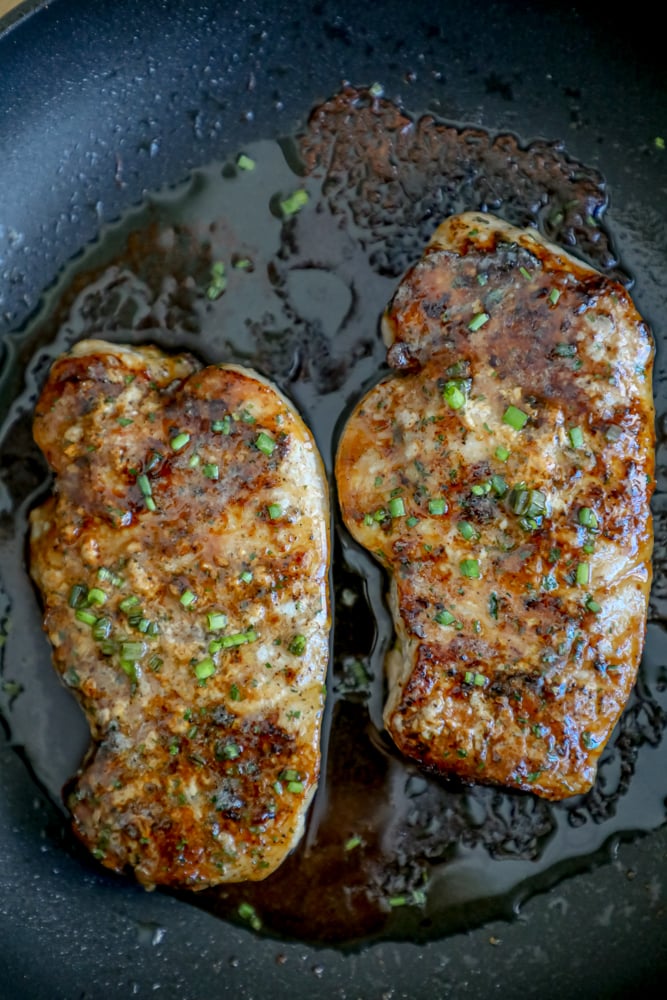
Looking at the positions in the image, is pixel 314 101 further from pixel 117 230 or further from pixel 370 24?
pixel 117 230

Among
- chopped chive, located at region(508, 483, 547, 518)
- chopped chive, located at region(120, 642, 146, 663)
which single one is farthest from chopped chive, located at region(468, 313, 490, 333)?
chopped chive, located at region(120, 642, 146, 663)

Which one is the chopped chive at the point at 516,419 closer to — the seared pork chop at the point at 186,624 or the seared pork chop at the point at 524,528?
the seared pork chop at the point at 524,528

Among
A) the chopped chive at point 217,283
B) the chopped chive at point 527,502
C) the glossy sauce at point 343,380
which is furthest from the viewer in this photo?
the chopped chive at point 217,283

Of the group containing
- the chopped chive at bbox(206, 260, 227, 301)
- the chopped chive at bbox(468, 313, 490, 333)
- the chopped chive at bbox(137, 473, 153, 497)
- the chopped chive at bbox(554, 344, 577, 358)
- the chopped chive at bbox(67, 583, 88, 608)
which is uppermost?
the chopped chive at bbox(206, 260, 227, 301)

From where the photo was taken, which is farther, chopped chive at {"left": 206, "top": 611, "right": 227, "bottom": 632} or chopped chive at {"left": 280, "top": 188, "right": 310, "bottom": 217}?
chopped chive at {"left": 280, "top": 188, "right": 310, "bottom": 217}

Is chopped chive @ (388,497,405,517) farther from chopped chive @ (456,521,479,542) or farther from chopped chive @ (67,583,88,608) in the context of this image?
chopped chive @ (67,583,88,608)

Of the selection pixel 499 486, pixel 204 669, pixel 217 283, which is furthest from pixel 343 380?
pixel 204 669

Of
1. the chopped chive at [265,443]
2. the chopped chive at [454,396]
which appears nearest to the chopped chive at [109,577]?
the chopped chive at [265,443]
